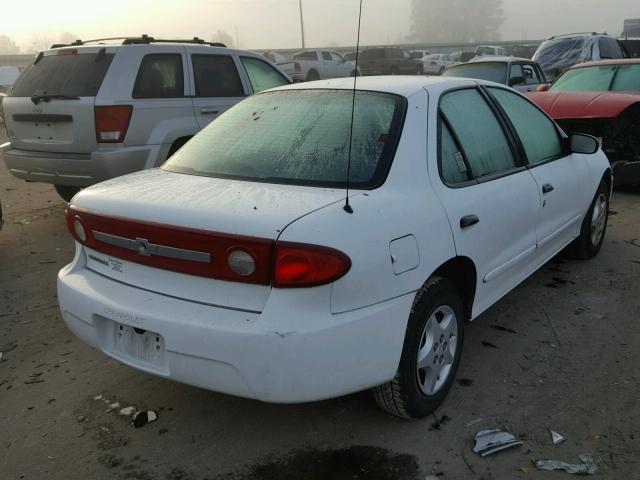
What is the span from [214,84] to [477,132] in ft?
13.6

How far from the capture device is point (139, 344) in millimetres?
2611

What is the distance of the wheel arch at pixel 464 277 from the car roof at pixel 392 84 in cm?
90

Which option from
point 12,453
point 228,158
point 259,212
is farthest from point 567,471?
point 12,453

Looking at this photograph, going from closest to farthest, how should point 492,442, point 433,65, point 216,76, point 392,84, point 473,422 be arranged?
1. point 492,442
2. point 473,422
3. point 392,84
4. point 216,76
5. point 433,65

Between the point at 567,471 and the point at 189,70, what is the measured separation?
5506 millimetres

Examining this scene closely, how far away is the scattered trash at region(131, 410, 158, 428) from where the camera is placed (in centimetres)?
294

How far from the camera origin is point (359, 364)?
2.42 meters

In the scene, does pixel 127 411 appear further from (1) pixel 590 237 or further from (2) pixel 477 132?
(1) pixel 590 237

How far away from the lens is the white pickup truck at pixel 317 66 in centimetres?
2953

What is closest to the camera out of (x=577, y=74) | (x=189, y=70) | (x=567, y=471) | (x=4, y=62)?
(x=567, y=471)

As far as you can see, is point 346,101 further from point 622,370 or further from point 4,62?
point 4,62

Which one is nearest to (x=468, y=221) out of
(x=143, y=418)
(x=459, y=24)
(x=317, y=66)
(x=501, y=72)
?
(x=143, y=418)

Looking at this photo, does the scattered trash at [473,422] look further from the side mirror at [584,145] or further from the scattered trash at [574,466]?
the side mirror at [584,145]

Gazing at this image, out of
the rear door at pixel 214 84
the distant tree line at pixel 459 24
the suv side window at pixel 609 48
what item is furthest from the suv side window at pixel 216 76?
the distant tree line at pixel 459 24
